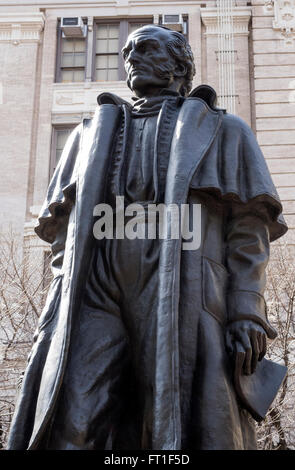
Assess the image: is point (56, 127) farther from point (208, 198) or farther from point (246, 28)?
point (208, 198)

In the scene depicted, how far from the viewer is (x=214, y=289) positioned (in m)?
4.45

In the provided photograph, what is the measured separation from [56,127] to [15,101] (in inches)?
63.1

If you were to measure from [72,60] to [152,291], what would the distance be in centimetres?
2258

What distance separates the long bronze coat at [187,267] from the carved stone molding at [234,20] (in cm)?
2165

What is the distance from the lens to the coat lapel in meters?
3.93

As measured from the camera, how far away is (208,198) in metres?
4.75

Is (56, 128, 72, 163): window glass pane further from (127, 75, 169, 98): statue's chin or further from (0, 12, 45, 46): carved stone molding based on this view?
(127, 75, 169, 98): statue's chin

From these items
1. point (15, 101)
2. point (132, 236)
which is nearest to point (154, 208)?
point (132, 236)

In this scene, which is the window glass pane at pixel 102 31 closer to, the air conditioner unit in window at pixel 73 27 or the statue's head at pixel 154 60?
the air conditioner unit in window at pixel 73 27

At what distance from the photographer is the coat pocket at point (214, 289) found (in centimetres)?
439

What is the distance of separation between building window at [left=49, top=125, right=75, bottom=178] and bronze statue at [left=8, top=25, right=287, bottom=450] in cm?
1933

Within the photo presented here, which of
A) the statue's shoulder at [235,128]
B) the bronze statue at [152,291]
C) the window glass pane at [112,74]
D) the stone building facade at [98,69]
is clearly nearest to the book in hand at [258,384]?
the bronze statue at [152,291]

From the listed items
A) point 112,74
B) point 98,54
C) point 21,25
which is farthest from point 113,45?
point 21,25

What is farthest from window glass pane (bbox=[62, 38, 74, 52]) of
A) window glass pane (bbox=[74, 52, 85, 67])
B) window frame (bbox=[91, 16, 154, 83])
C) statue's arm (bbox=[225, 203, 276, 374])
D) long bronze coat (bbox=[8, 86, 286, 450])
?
statue's arm (bbox=[225, 203, 276, 374])
